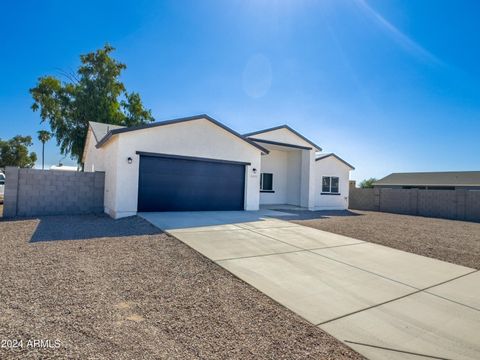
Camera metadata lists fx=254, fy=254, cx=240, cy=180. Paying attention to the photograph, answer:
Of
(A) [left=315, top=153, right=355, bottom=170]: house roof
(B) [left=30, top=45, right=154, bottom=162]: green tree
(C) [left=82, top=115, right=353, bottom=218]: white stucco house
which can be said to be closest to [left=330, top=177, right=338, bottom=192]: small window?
(A) [left=315, top=153, right=355, bottom=170]: house roof

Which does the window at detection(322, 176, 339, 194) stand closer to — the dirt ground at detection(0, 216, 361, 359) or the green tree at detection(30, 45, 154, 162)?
the dirt ground at detection(0, 216, 361, 359)

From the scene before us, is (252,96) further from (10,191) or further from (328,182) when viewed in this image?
(10,191)

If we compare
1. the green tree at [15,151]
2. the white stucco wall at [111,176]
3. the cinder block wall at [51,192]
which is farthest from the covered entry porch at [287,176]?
the green tree at [15,151]

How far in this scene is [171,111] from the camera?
18.6 m

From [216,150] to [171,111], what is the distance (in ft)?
26.8

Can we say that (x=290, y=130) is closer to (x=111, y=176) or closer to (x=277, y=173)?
(x=277, y=173)

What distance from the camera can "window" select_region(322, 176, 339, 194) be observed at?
1880 centimetres

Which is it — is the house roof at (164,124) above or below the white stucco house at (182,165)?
above

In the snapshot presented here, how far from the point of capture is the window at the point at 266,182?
1781 centimetres

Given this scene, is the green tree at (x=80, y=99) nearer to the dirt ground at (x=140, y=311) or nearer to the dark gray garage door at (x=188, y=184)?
the dark gray garage door at (x=188, y=184)

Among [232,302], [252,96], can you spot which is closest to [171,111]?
[252,96]

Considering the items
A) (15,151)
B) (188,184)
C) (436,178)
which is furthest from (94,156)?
(15,151)

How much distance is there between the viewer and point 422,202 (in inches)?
723

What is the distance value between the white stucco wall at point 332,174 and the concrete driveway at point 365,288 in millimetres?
11250
